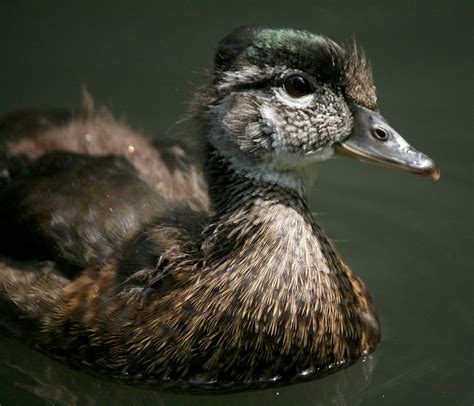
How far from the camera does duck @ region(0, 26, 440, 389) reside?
4.13 metres

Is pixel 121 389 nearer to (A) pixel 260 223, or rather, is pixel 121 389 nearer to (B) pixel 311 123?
(A) pixel 260 223

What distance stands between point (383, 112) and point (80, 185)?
8.71 ft

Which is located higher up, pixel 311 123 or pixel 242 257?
pixel 311 123

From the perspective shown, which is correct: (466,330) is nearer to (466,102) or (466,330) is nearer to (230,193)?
(230,193)

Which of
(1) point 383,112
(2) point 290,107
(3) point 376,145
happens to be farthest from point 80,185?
(1) point 383,112

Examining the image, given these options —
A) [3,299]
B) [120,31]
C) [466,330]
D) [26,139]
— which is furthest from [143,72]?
[466,330]

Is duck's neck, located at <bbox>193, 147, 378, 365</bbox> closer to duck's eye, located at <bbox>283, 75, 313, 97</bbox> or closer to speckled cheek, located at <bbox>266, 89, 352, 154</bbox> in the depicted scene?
speckled cheek, located at <bbox>266, 89, 352, 154</bbox>

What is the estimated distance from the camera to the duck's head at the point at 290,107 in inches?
162

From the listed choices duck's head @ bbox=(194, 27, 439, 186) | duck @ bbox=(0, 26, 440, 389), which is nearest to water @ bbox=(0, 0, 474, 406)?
duck @ bbox=(0, 26, 440, 389)

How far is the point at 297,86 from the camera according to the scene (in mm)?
4148

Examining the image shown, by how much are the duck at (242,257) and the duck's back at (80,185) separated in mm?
25

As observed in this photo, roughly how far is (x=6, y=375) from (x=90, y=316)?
2.20ft

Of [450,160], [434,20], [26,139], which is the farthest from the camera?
[434,20]

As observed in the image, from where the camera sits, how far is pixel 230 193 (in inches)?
166
